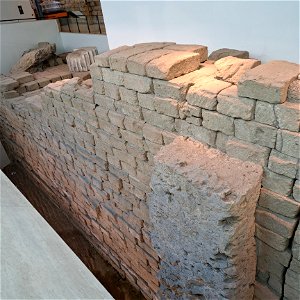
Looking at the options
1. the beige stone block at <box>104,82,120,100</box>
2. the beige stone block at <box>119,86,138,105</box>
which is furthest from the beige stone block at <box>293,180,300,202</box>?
the beige stone block at <box>104,82,120,100</box>

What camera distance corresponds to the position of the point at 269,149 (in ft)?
6.21

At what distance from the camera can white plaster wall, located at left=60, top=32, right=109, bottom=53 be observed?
8.05m

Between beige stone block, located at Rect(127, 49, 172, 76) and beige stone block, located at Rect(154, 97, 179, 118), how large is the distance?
271mm

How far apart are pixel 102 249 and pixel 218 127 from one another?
3978 mm

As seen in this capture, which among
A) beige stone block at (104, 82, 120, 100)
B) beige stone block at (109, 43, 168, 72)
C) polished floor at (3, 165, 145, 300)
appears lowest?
polished floor at (3, 165, 145, 300)

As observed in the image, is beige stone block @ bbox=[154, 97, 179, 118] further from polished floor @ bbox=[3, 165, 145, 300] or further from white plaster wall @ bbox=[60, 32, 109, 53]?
white plaster wall @ bbox=[60, 32, 109, 53]

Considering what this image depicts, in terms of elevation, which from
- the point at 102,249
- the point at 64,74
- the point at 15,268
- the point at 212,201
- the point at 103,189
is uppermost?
the point at 15,268

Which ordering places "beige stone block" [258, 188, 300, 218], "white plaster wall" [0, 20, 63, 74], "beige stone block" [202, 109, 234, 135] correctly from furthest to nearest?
A: "white plaster wall" [0, 20, 63, 74] < "beige stone block" [202, 109, 234, 135] < "beige stone block" [258, 188, 300, 218]

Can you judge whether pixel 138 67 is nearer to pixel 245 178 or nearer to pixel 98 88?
pixel 98 88

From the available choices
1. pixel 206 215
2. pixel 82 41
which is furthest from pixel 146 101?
pixel 82 41

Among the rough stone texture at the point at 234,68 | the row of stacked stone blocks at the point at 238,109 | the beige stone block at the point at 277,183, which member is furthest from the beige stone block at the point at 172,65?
the beige stone block at the point at 277,183

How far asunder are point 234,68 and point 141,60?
78cm

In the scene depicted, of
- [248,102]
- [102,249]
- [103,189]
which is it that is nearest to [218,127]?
[248,102]

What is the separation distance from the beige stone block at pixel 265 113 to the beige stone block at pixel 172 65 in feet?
2.58
